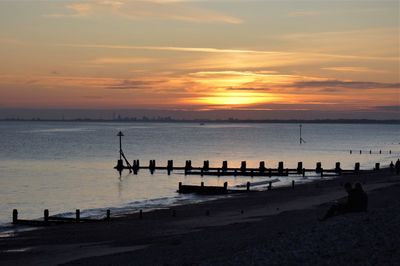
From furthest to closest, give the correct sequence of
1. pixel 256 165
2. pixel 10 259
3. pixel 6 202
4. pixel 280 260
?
pixel 256 165 < pixel 6 202 < pixel 10 259 < pixel 280 260

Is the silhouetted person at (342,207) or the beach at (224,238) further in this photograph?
the silhouetted person at (342,207)

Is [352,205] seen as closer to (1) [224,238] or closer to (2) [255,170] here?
(1) [224,238]

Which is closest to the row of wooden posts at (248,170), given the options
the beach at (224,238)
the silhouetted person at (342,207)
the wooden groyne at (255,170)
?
the wooden groyne at (255,170)

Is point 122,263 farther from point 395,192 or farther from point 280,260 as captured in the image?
point 395,192

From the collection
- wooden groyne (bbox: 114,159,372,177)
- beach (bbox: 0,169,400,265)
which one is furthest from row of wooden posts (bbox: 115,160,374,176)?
beach (bbox: 0,169,400,265)

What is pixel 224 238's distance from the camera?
64.7 feet

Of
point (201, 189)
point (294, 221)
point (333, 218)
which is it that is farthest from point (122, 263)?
point (201, 189)

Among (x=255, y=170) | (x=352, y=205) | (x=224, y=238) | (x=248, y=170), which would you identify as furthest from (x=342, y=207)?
A: (x=248, y=170)

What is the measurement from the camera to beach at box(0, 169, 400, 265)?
1345cm

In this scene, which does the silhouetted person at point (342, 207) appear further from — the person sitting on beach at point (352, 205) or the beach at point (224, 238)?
the beach at point (224, 238)

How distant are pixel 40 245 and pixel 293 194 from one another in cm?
2112

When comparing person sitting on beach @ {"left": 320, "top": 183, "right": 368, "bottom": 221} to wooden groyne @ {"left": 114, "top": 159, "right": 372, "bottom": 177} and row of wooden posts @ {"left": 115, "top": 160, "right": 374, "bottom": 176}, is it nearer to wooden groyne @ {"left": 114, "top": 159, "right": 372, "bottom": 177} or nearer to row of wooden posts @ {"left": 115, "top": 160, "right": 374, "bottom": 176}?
wooden groyne @ {"left": 114, "top": 159, "right": 372, "bottom": 177}

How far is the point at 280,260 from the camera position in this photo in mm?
12969

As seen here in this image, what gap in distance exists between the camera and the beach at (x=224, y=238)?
1345 centimetres
